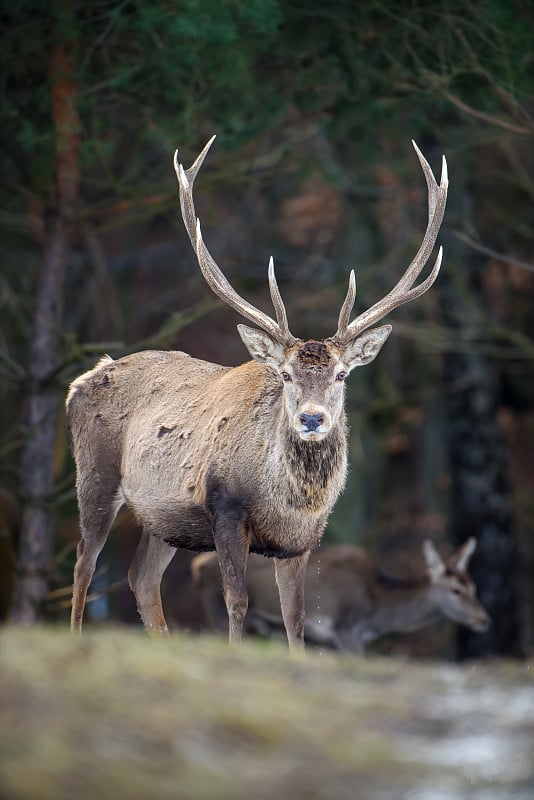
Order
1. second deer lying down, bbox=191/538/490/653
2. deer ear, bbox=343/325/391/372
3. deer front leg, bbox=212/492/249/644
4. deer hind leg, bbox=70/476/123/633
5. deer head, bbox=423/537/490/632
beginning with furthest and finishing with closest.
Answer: deer head, bbox=423/537/490/632, second deer lying down, bbox=191/538/490/653, deer hind leg, bbox=70/476/123/633, deer ear, bbox=343/325/391/372, deer front leg, bbox=212/492/249/644

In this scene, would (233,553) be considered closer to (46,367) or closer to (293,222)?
(46,367)

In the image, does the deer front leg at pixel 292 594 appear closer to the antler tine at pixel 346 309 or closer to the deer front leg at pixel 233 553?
the deer front leg at pixel 233 553

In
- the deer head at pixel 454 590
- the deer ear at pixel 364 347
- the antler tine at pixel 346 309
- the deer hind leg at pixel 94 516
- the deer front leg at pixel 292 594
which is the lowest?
the deer head at pixel 454 590

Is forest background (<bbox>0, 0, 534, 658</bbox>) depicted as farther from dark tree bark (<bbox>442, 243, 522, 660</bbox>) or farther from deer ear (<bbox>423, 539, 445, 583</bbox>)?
deer ear (<bbox>423, 539, 445, 583</bbox>)

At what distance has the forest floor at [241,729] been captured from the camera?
3.08 m

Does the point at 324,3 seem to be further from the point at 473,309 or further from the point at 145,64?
the point at 473,309

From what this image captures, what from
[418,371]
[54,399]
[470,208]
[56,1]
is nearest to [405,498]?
[418,371]

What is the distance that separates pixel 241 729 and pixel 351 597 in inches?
327

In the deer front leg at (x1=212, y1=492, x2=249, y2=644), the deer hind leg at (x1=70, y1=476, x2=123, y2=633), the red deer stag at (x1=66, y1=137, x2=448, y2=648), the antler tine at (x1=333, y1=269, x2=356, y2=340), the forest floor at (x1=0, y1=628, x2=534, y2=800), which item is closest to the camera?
the forest floor at (x1=0, y1=628, x2=534, y2=800)

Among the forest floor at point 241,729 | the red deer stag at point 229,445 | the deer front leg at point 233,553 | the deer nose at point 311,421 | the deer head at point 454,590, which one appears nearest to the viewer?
the forest floor at point 241,729

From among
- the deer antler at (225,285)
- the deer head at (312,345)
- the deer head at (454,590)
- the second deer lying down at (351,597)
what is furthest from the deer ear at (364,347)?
the deer head at (454,590)

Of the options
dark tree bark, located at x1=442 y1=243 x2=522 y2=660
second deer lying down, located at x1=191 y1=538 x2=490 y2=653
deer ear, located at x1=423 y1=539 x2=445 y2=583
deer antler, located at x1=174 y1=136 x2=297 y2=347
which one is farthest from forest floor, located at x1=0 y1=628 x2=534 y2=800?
dark tree bark, located at x1=442 y1=243 x2=522 y2=660

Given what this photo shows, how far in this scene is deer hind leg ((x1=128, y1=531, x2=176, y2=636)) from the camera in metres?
8.17

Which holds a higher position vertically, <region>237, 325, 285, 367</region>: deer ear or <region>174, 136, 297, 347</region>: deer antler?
<region>174, 136, 297, 347</region>: deer antler
